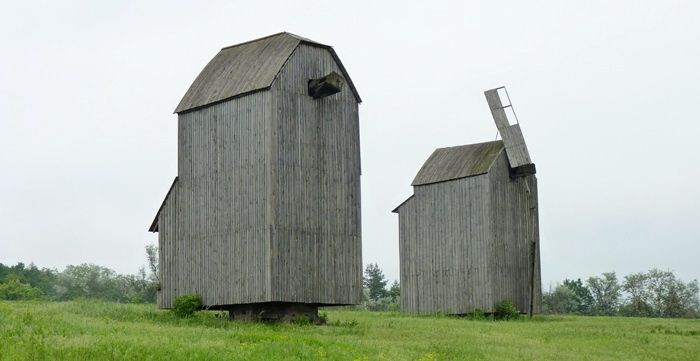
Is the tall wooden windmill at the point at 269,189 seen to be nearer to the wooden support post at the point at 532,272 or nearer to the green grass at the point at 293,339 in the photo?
the green grass at the point at 293,339

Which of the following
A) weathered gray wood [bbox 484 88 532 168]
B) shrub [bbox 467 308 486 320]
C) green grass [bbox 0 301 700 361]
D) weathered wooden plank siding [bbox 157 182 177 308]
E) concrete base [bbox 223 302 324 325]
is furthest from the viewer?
weathered gray wood [bbox 484 88 532 168]

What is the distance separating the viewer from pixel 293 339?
26766 mm

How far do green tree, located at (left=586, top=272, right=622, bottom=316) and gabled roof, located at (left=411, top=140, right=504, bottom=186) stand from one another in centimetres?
5936

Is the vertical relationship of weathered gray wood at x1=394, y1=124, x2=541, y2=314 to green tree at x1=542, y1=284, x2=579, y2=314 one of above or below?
above

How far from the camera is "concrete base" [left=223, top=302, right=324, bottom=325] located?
3550 centimetres

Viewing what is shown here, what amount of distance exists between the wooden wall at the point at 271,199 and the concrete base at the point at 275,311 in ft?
2.33

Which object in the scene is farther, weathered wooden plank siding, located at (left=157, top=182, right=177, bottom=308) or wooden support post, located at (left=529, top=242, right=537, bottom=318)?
wooden support post, located at (left=529, top=242, right=537, bottom=318)

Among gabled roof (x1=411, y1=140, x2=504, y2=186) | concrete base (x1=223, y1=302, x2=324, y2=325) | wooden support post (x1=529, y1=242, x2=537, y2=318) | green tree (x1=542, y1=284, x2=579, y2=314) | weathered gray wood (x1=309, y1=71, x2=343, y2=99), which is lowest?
green tree (x1=542, y1=284, x2=579, y2=314)

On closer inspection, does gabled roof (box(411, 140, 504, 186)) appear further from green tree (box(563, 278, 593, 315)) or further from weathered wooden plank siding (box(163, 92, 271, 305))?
green tree (box(563, 278, 593, 315))

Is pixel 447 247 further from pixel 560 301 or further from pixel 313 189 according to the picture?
pixel 560 301

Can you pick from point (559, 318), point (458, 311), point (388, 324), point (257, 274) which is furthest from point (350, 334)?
point (559, 318)

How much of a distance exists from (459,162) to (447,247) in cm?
454

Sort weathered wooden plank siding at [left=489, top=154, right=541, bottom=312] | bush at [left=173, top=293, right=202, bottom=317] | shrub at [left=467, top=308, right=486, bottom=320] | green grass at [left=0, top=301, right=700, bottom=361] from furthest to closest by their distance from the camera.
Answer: weathered wooden plank siding at [left=489, top=154, right=541, bottom=312] → shrub at [left=467, top=308, right=486, bottom=320] → bush at [left=173, top=293, right=202, bottom=317] → green grass at [left=0, top=301, right=700, bottom=361]

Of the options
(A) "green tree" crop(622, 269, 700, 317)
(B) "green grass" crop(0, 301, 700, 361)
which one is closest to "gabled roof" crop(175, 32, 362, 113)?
(B) "green grass" crop(0, 301, 700, 361)
